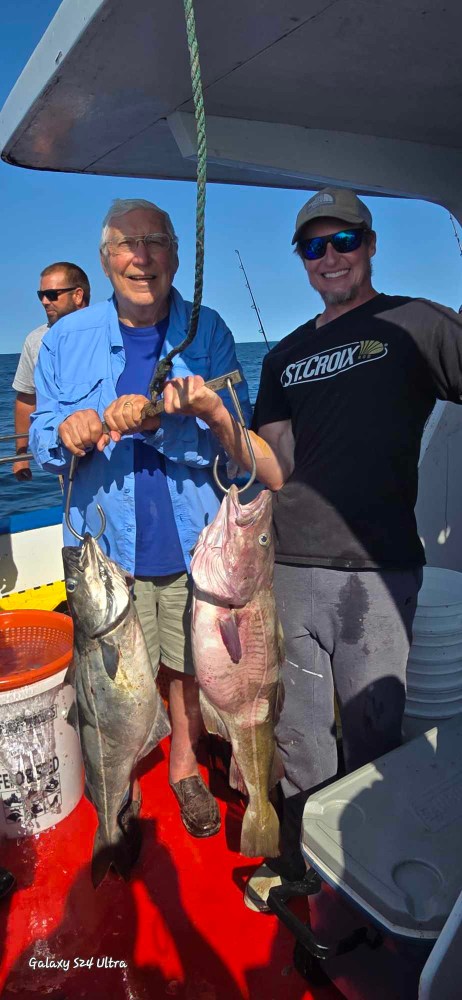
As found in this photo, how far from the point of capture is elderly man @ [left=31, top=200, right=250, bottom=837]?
2.72m

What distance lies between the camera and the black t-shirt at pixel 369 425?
239 cm

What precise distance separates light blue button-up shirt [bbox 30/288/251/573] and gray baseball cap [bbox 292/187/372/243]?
67cm

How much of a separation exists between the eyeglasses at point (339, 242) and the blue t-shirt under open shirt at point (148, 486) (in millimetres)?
807

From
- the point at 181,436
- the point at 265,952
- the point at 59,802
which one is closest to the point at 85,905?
the point at 59,802

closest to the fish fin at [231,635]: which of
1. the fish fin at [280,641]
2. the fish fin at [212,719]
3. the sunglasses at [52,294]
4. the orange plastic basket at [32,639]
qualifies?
the fish fin at [280,641]

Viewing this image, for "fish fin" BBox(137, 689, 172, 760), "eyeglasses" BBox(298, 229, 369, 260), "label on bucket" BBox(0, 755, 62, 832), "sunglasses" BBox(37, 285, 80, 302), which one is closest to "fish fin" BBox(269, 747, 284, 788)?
"fish fin" BBox(137, 689, 172, 760)

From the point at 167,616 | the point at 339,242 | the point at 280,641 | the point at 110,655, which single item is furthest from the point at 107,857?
the point at 339,242

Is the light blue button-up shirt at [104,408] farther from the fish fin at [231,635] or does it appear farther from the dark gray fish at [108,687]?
the fish fin at [231,635]

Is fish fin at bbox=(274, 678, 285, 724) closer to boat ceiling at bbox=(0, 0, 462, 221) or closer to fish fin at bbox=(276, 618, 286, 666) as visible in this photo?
fish fin at bbox=(276, 618, 286, 666)

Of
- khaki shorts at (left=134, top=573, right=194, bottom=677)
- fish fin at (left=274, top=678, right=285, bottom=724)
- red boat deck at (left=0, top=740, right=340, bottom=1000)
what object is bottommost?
red boat deck at (left=0, top=740, right=340, bottom=1000)

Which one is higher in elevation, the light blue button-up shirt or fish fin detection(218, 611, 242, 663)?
the light blue button-up shirt

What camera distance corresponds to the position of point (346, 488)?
2463 mm

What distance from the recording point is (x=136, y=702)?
8.17 ft

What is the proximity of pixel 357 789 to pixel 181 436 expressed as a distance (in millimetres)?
1569
